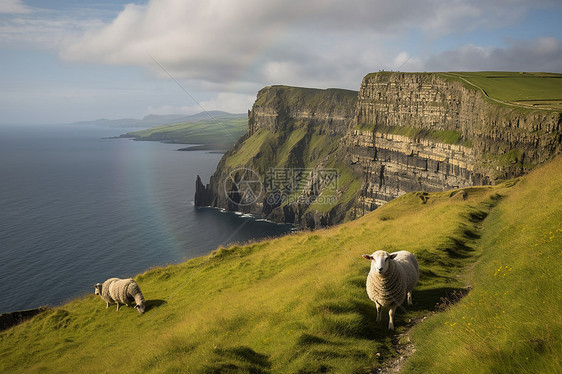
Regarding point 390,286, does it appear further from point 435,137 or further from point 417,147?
point 417,147

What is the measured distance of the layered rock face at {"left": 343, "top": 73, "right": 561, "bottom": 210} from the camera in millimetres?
76375

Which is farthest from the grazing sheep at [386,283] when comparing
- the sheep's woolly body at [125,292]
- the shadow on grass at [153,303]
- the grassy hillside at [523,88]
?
the grassy hillside at [523,88]

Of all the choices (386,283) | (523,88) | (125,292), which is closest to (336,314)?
(386,283)

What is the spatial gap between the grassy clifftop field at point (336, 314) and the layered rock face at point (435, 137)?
57.8 meters

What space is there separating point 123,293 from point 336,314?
19092 mm

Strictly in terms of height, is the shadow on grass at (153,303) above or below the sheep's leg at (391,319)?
below

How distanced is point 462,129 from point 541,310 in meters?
117

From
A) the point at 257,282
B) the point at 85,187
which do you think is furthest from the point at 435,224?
the point at 85,187

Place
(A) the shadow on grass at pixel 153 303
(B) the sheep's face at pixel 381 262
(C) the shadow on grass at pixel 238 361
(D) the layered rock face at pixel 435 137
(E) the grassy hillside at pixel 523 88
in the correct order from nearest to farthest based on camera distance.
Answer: (C) the shadow on grass at pixel 238 361, (B) the sheep's face at pixel 381 262, (A) the shadow on grass at pixel 153 303, (D) the layered rock face at pixel 435 137, (E) the grassy hillside at pixel 523 88

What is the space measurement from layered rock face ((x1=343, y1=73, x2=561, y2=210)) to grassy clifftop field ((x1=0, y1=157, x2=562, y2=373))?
190 feet

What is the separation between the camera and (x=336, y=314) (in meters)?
13.8

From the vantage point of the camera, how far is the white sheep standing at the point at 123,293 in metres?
25.4

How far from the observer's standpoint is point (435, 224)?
29.5 meters

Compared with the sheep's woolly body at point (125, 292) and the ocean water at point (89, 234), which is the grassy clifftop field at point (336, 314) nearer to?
the sheep's woolly body at point (125, 292)
